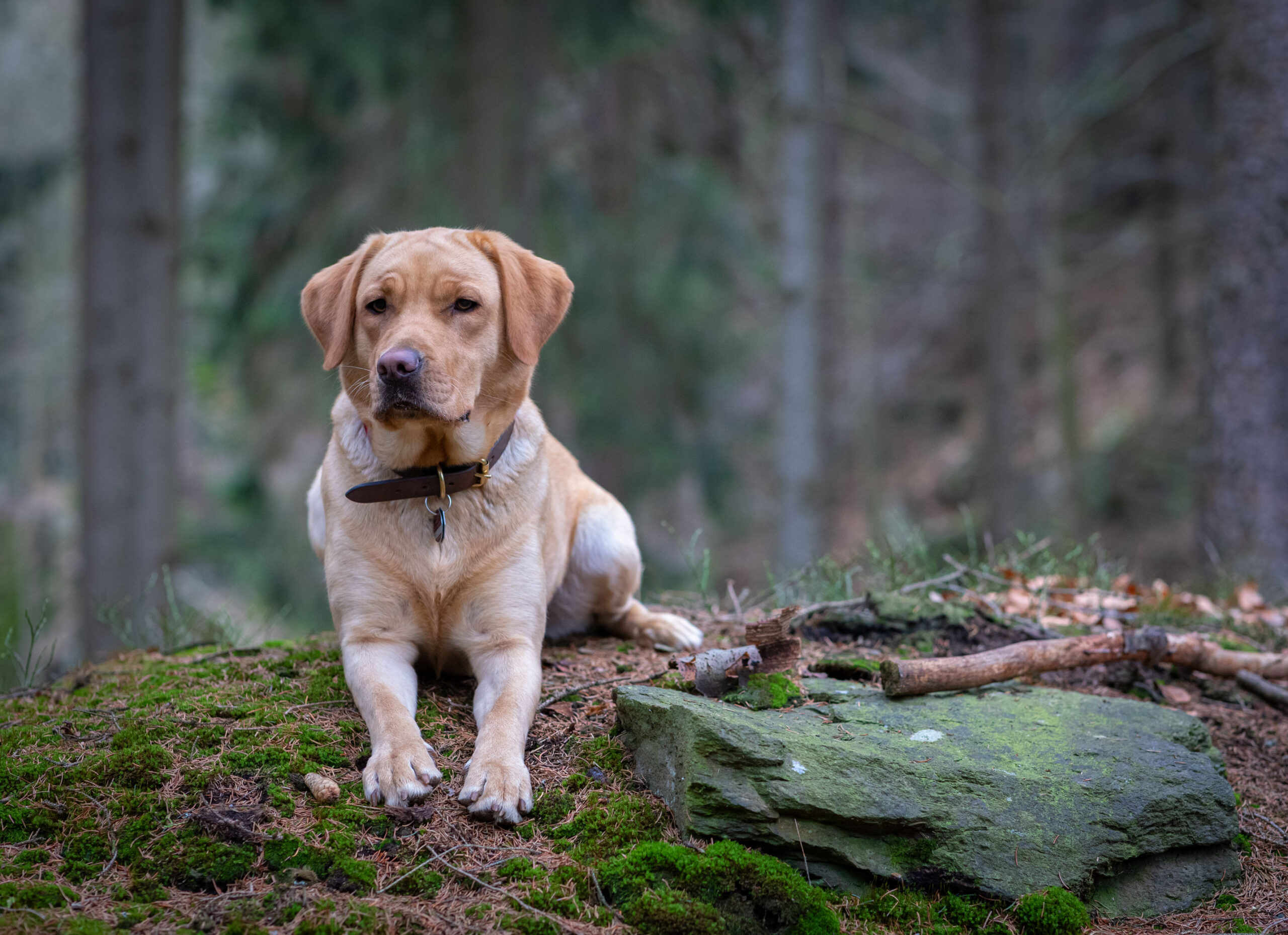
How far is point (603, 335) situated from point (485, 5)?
4.43 meters

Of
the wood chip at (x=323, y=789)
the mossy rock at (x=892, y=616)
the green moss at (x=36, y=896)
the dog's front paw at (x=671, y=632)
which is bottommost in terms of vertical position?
the green moss at (x=36, y=896)

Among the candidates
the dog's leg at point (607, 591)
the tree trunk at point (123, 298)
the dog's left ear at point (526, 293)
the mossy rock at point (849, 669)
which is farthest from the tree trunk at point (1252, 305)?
the tree trunk at point (123, 298)

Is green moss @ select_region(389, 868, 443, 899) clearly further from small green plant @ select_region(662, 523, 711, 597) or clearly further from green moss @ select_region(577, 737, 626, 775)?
small green plant @ select_region(662, 523, 711, 597)

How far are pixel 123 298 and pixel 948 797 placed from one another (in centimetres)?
710

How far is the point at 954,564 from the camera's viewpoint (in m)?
5.10

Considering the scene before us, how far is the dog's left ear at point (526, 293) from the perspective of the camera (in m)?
3.64

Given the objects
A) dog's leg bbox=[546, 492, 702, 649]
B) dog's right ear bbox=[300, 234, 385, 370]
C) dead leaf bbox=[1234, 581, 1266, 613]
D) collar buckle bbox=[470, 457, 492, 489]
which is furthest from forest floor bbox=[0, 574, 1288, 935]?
dead leaf bbox=[1234, 581, 1266, 613]

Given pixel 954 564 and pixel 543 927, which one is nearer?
pixel 543 927

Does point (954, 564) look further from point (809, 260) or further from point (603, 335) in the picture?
point (603, 335)

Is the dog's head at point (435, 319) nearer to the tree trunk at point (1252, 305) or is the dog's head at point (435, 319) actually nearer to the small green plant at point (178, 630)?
the small green plant at point (178, 630)

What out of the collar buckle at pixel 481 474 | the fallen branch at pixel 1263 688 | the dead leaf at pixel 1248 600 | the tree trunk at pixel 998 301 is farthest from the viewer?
the tree trunk at pixel 998 301

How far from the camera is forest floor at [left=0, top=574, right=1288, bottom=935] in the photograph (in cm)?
243

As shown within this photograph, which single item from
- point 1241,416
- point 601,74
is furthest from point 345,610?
point 601,74

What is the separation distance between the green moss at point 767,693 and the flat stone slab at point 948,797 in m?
0.08
